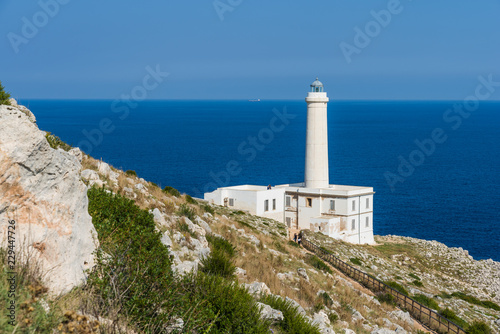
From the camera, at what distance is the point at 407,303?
2081cm

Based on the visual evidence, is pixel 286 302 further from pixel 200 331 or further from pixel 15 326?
pixel 15 326

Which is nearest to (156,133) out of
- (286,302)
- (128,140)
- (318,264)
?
(128,140)

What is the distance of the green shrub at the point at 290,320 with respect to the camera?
34.0ft

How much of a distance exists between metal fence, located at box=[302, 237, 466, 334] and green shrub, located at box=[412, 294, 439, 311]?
1590 mm

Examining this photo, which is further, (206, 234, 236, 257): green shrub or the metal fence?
the metal fence

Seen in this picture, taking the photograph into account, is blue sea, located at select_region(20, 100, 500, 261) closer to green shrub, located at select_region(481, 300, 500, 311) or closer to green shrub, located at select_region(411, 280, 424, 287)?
green shrub, located at select_region(481, 300, 500, 311)

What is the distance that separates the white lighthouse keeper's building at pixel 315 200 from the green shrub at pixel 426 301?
1201cm

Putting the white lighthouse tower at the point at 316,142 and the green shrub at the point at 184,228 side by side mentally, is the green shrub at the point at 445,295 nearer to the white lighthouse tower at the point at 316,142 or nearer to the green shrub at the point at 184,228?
the white lighthouse tower at the point at 316,142

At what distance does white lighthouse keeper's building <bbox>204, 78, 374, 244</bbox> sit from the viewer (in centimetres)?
3791

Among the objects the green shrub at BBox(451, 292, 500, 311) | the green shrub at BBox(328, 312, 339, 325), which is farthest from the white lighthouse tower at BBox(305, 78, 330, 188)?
the green shrub at BBox(328, 312, 339, 325)

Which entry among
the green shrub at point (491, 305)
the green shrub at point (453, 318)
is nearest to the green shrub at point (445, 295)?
the green shrub at point (491, 305)

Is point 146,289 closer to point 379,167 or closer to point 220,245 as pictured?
point 220,245

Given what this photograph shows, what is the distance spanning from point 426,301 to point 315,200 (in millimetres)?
14899

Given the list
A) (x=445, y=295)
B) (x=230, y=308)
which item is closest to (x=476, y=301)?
(x=445, y=295)
